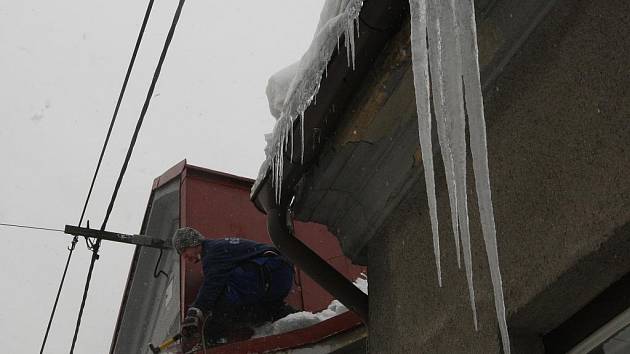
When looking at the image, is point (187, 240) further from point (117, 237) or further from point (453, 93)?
point (453, 93)

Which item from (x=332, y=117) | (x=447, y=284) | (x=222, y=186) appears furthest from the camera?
(x=222, y=186)

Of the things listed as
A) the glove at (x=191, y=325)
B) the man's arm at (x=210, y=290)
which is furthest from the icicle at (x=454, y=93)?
the man's arm at (x=210, y=290)

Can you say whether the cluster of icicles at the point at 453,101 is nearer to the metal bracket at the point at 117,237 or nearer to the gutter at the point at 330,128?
the gutter at the point at 330,128

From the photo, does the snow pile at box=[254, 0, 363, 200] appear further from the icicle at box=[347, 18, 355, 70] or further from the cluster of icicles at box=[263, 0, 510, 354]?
the cluster of icicles at box=[263, 0, 510, 354]

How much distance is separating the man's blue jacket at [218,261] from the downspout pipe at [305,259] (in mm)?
2469

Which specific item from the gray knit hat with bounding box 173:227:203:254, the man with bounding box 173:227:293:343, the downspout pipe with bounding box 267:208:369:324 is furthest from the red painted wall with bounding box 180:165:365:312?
the downspout pipe with bounding box 267:208:369:324

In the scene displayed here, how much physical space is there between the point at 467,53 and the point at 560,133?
40cm

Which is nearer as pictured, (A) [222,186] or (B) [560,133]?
(B) [560,133]

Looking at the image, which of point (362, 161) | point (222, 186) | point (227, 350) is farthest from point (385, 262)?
point (222, 186)

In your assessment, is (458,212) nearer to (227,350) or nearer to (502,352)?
(502,352)

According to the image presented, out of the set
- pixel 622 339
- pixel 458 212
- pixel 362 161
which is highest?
pixel 362 161

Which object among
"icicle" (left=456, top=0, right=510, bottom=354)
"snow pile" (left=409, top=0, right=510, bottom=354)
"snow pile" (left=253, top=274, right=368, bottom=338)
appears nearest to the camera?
"icicle" (left=456, top=0, right=510, bottom=354)

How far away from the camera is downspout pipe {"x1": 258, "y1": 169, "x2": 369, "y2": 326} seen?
4.07m

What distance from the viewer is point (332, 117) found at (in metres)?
3.60
